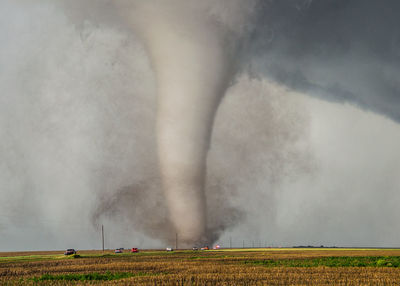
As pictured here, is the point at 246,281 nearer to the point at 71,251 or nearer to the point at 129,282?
the point at 129,282

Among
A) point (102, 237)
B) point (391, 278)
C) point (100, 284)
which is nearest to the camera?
point (100, 284)

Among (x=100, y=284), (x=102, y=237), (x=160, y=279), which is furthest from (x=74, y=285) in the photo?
(x=102, y=237)

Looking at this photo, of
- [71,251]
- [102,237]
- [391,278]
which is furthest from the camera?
[102,237]

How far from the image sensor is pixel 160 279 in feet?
124

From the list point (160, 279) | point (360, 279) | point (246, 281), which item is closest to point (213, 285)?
point (246, 281)

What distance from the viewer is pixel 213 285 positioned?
32.5m

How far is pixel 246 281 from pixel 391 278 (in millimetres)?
13800

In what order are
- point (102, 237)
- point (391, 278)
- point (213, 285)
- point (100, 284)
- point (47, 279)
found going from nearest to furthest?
point (213, 285) < point (100, 284) < point (391, 278) < point (47, 279) < point (102, 237)

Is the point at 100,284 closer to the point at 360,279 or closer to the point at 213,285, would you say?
the point at 213,285

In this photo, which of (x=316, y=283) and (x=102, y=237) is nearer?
(x=316, y=283)

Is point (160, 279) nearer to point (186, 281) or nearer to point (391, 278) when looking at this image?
point (186, 281)

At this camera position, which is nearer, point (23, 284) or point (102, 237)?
point (23, 284)

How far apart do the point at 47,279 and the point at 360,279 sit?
31086mm

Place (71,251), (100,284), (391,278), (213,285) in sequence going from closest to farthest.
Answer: (213,285) < (100,284) < (391,278) < (71,251)
